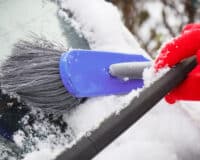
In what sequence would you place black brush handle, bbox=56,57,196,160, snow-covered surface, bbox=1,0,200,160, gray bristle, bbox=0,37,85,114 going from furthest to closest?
gray bristle, bbox=0,37,85,114
snow-covered surface, bbox=1,0,200,160
black brush handle, bbox=56,57,196,160

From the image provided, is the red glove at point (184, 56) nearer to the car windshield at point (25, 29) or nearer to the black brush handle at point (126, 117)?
the black brush handle at point (126, 117)

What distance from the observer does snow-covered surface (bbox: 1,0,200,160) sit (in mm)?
1125

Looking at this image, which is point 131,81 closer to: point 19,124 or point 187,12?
point 19,124

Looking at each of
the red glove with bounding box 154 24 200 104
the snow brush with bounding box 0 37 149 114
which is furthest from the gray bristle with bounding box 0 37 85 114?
the red glove with bounding box 154 24 200 104

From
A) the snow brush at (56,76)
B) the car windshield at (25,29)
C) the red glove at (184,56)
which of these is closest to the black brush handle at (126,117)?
the red glove at (184,56)

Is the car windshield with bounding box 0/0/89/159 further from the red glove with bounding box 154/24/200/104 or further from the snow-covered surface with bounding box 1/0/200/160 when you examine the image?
the red glove with bounding box 154/24/200/104

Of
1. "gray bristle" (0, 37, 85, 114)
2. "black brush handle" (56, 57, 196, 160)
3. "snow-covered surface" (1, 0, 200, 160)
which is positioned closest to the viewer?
"black brush handle" (56, 57, 196, 160)

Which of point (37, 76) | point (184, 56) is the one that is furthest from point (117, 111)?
point (37, 76)

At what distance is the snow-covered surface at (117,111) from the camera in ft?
3.69

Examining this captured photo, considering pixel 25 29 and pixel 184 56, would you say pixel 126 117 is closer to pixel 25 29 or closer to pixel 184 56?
pixel 184 56

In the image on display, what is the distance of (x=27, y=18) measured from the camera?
1.36 m

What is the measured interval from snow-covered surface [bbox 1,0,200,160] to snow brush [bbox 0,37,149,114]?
0.03 meters

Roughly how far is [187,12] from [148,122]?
2588 mm

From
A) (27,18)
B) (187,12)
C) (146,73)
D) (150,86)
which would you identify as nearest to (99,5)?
(27,18)
